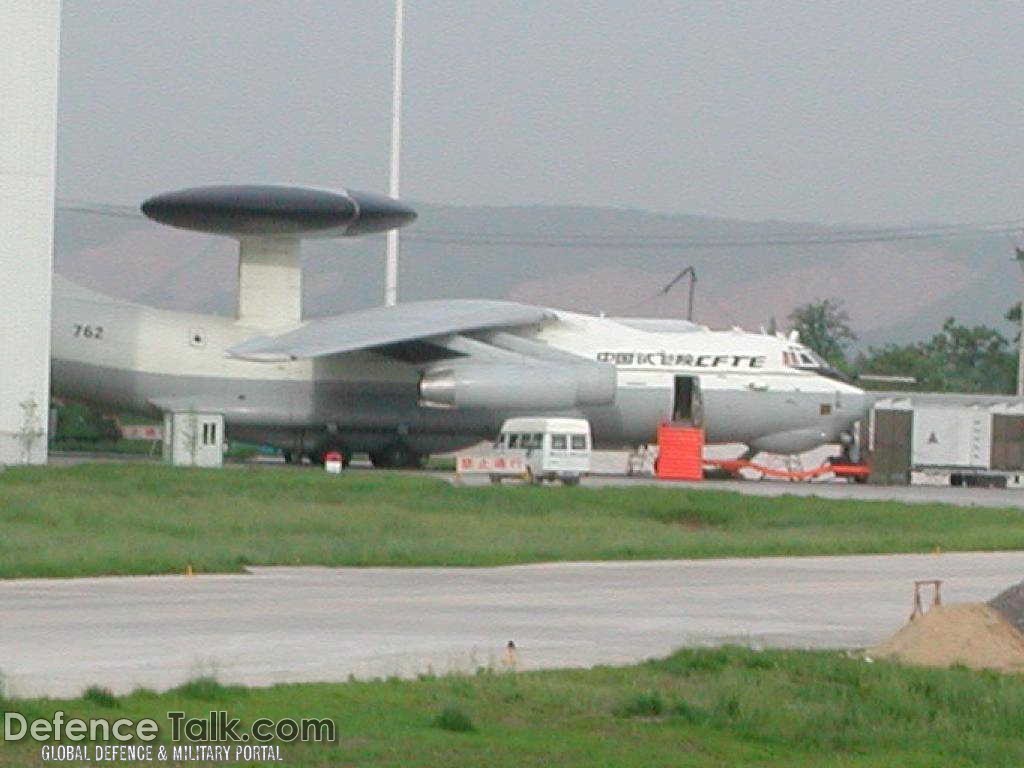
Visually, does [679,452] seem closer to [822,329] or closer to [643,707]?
[643,707]

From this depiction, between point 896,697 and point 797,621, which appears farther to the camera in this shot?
point 797,621

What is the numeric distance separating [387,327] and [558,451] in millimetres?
7027

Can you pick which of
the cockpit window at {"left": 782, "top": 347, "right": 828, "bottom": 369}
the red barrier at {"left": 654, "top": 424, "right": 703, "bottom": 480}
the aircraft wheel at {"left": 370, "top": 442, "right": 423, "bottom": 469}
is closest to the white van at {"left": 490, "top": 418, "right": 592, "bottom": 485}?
the red barrier at {"left": 654, "top": 424, "right": 703, "bottom": 480}

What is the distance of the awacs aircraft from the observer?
2093 inches

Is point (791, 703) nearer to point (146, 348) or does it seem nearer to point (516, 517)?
point (516, 517)

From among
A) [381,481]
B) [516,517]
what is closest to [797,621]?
[516,517]

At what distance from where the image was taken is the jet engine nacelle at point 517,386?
51125mm

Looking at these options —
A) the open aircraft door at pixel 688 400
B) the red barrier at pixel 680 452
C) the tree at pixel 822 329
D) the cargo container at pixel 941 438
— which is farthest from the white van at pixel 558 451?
the tree at pixel 822 329

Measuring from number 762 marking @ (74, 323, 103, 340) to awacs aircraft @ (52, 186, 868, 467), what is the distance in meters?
0.03

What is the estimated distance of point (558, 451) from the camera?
48031mm

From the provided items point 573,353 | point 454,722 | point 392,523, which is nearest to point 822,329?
point 573,353

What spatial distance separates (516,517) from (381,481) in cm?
548

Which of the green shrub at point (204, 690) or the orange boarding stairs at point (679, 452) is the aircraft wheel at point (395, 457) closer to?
the orange boarding stairs at point (679, 452)

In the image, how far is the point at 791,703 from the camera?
14773mm
